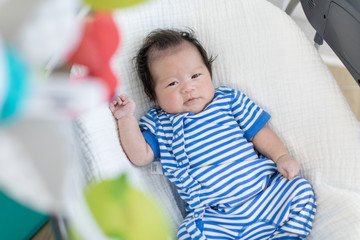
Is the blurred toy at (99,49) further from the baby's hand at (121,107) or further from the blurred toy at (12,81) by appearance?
the baby's hand at (121,107)

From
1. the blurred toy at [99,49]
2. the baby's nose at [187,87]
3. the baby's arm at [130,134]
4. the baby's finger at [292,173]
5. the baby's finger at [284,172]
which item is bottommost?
the baby's finger at [284,172]

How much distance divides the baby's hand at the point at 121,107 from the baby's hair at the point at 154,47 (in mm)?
105

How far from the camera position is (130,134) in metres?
1.02

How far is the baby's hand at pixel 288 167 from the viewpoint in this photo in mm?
1009

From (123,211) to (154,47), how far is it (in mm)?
845

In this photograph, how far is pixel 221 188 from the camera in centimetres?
100

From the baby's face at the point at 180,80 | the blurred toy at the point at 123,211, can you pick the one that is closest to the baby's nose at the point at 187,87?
the baby's face at the point at 180,80

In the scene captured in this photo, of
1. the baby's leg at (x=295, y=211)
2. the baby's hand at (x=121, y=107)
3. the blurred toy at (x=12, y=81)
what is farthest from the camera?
the baby's hand at (x=121, y=107)

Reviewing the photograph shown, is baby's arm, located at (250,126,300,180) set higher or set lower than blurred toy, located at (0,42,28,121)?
lower

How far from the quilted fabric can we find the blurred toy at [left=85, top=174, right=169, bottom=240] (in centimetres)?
55

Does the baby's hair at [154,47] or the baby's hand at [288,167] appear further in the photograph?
the baby's hair at [154,47]

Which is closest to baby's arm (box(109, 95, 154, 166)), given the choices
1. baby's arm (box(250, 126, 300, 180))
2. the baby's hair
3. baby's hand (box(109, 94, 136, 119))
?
baby's hand (box(109, 94, 136, 119))

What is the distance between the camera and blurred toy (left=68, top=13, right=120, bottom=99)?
0.28m

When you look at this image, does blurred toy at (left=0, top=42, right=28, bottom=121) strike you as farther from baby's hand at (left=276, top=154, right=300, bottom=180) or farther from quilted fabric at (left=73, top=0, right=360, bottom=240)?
baby's hand at (left=276, top=154, right=300, bottom=180)
